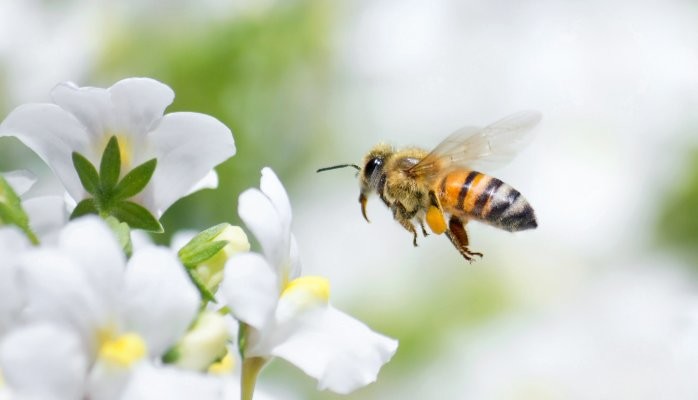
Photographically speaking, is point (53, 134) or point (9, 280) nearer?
point (9, 280)

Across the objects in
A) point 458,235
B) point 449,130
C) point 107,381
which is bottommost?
point 449,130

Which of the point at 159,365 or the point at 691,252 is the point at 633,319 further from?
the point at 159,365

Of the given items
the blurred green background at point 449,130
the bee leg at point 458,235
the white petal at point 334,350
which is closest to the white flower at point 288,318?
the white petal at point 334,350

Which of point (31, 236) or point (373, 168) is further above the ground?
point (31, 236)

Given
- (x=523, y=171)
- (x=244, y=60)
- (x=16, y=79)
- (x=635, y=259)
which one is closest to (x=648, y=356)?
(x=635, y=259)

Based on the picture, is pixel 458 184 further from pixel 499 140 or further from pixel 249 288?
pixel 249 288

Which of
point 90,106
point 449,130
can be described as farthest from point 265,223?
point 449,130

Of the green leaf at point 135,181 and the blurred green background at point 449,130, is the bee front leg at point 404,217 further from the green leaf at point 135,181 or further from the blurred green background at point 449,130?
the blurred green background at point 449,130
